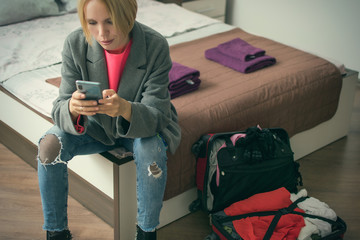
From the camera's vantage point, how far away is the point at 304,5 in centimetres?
385

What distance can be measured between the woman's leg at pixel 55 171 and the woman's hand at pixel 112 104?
0.24 meters

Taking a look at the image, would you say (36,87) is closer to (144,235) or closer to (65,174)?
(65,174)

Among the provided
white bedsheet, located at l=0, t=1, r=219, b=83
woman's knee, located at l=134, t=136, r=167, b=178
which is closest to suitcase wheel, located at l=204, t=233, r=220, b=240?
woman's knee, located at l=134, t=136, r=167, b=178

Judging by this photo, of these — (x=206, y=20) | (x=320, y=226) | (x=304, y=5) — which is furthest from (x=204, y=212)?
(x=304, y=5)

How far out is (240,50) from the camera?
2740 mm

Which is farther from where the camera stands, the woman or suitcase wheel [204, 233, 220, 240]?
suitcase wheel [204, 233, 220, 240]

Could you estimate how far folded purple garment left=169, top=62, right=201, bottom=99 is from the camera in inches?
92.7

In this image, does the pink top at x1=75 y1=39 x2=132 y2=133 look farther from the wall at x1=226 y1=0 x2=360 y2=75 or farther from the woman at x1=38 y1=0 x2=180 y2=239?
the wall at x1=226 y1=0 x2=360 y2=75

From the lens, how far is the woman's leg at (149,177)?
1.82 m

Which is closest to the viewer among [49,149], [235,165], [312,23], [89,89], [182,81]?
[89,89]

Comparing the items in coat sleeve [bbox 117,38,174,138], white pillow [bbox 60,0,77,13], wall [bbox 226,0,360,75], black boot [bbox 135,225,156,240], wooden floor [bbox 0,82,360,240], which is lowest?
wooden floor [bbox 0,82,360,240]

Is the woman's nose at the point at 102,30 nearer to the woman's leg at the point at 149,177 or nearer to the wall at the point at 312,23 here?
the woman's leg at the point at 149,177

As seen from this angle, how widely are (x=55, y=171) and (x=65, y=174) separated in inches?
2.2

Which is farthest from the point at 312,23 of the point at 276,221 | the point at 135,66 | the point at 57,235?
the point at 57,235
